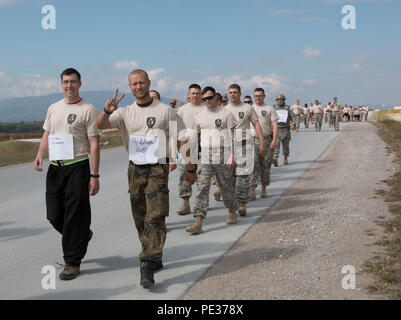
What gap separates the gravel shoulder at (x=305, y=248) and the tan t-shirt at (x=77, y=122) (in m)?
1.92

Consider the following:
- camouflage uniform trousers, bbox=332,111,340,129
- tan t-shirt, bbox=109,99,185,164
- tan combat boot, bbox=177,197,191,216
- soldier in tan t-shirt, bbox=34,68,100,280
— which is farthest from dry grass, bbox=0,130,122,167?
camouflage uniform trousers, bbox=332,111,340,129

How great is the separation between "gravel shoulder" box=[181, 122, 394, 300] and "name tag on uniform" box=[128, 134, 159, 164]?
135cm

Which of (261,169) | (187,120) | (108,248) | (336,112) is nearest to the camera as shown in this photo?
(108,248)

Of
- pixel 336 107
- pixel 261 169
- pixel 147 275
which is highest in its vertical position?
pixel 336 107

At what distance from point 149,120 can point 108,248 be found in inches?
77.9

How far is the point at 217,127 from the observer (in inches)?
275

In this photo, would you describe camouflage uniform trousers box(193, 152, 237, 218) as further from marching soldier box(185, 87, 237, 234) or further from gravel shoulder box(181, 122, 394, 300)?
gravel shoulder box(181, 122, 394, 300)

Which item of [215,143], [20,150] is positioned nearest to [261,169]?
[215,143]

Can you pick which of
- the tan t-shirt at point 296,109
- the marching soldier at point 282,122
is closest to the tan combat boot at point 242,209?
the marching soldier at point 282,122

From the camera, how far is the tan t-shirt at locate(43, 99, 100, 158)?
16.4 ft

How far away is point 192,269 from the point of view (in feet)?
16.7

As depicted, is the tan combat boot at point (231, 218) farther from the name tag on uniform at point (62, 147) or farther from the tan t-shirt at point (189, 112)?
the name tag on uniform at point (62, 147)

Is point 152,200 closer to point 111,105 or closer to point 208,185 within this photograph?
point 111,105
